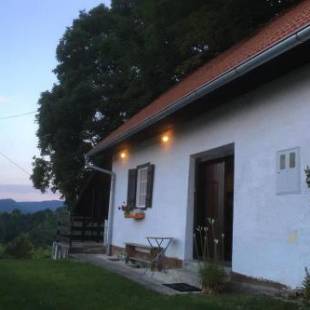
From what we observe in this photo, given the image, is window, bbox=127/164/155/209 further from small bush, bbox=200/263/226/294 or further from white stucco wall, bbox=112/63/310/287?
small bush, bbox=200/263/226/294

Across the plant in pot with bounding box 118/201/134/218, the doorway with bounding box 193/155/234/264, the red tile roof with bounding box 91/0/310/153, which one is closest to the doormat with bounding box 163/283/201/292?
the doorway with bounding box 193/155/234/264

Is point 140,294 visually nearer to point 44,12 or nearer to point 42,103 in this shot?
point 44,12

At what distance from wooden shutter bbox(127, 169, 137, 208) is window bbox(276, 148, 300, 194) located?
6102mm

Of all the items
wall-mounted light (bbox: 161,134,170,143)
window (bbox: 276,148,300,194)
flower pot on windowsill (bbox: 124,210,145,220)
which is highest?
wall-mounted light (bbox: 161,134,170,143)

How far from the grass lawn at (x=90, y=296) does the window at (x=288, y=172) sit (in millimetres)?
1464

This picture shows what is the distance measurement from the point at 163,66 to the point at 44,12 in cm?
452

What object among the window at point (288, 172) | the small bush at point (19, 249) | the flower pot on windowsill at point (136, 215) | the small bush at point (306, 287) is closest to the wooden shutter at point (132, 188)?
the flower pot on windowsill at point (136, 215)

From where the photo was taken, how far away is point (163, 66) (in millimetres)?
16969

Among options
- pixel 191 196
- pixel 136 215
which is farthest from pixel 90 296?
pixel 136 215

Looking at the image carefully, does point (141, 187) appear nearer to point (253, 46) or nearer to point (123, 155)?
point (123, 155)

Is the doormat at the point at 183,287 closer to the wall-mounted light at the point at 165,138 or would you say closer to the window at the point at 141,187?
the wall-mounted light at the point at 165,138

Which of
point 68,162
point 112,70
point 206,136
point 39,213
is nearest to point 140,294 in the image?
point 206,136

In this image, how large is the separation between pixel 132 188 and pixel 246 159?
5.42 m

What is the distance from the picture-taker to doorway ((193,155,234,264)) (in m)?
9.13
